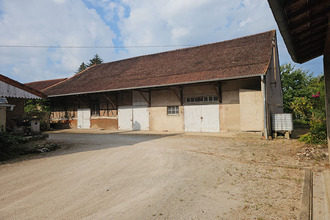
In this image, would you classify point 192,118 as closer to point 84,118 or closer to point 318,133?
point 318,133

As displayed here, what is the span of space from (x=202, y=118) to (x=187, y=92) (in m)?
1.94

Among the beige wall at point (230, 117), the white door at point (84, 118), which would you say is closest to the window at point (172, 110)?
the beige wall at point (230, 117)

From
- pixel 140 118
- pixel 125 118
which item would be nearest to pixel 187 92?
pixel 140 118

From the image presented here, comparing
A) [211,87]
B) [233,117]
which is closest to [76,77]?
[211,87]

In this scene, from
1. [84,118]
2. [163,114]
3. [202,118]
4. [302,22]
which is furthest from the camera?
[84,118]

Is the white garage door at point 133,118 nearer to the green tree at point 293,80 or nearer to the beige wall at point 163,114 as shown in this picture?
the beige wall at point 163,114

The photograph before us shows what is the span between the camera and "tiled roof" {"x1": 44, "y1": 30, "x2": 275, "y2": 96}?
1044cm

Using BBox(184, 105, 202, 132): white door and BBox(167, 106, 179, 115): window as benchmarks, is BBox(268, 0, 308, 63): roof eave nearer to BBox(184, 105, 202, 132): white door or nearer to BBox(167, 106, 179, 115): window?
BBox(184, 105, 202, 132): white door

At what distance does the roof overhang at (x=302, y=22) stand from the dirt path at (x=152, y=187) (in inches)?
97.2

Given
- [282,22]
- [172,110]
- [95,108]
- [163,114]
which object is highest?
[282,22]

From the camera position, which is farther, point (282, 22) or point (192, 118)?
point (192, 118)

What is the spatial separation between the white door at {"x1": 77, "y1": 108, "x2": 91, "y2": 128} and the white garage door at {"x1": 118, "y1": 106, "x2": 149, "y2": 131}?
3.18 meters

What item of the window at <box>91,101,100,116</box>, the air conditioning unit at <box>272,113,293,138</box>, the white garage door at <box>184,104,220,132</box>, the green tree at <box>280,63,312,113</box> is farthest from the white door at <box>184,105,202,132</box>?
the green tree at <box>280,63,312,113</box>

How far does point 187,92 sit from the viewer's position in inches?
472
